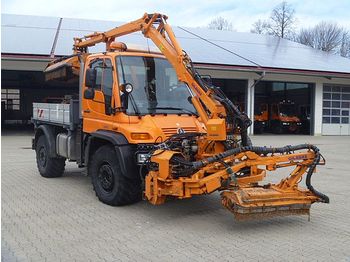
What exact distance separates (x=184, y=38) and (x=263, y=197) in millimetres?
22714

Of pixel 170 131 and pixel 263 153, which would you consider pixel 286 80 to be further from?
pixel 263 153

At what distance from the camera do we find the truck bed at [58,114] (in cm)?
830

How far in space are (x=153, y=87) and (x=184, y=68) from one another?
754 millimetres

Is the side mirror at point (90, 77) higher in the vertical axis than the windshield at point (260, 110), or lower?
higher

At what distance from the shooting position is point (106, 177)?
702cm

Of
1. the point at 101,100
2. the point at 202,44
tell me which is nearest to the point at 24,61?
the point at 202,44

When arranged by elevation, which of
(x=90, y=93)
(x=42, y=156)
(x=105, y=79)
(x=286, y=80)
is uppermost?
(x=286, y=80)

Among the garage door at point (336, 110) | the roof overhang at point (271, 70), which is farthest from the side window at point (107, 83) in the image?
the garage door at point (336, 110)

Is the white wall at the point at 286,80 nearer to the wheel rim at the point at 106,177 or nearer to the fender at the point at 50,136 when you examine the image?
the fender at the point at 50,136

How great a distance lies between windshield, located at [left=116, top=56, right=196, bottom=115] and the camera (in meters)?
6.92

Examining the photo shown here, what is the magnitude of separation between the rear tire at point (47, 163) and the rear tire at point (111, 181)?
262 centimetres

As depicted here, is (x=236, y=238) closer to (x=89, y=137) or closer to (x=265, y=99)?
(x=89, y=137)

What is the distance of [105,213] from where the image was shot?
6539mm

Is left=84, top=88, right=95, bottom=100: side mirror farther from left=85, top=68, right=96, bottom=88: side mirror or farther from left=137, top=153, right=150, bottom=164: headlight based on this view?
left=137, top=153, right=150, bottom=164: headlight
